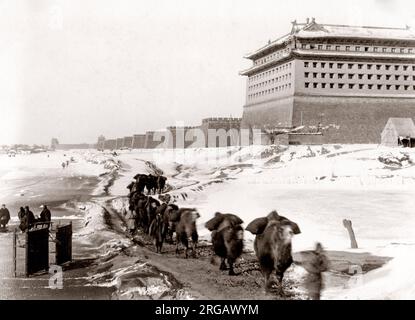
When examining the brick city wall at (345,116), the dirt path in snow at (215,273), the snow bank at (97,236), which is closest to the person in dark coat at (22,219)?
the snow bank at (97,236)

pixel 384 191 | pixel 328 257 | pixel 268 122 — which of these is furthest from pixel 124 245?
pixel 268 122

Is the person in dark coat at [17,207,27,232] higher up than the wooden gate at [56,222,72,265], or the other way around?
Result: the person in dark coat at [17,207,27,232]

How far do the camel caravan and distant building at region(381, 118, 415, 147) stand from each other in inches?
597

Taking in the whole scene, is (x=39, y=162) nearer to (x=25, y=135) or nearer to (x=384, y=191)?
(x=25, y=135)

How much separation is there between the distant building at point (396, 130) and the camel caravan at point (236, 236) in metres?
15.2

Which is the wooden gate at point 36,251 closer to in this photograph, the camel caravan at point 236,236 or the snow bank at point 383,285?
the camel caravan at point 236,236

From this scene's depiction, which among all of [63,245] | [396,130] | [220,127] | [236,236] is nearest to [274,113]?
[396,130]

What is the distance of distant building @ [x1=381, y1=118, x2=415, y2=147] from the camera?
2266 cm

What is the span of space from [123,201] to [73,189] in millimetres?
1255

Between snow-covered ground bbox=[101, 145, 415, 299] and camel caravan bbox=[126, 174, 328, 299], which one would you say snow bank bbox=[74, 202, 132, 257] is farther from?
snow-covered ground bbox=[101, 145, 415, 299]

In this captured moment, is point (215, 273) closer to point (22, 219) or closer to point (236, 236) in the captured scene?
point (236, 236)

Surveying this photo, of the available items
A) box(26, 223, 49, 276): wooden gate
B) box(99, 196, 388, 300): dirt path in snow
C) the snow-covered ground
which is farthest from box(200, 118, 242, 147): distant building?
box(26, 223, 49, 276): wooden gate

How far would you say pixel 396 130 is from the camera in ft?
78.8

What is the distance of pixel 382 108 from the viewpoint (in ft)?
77.6
